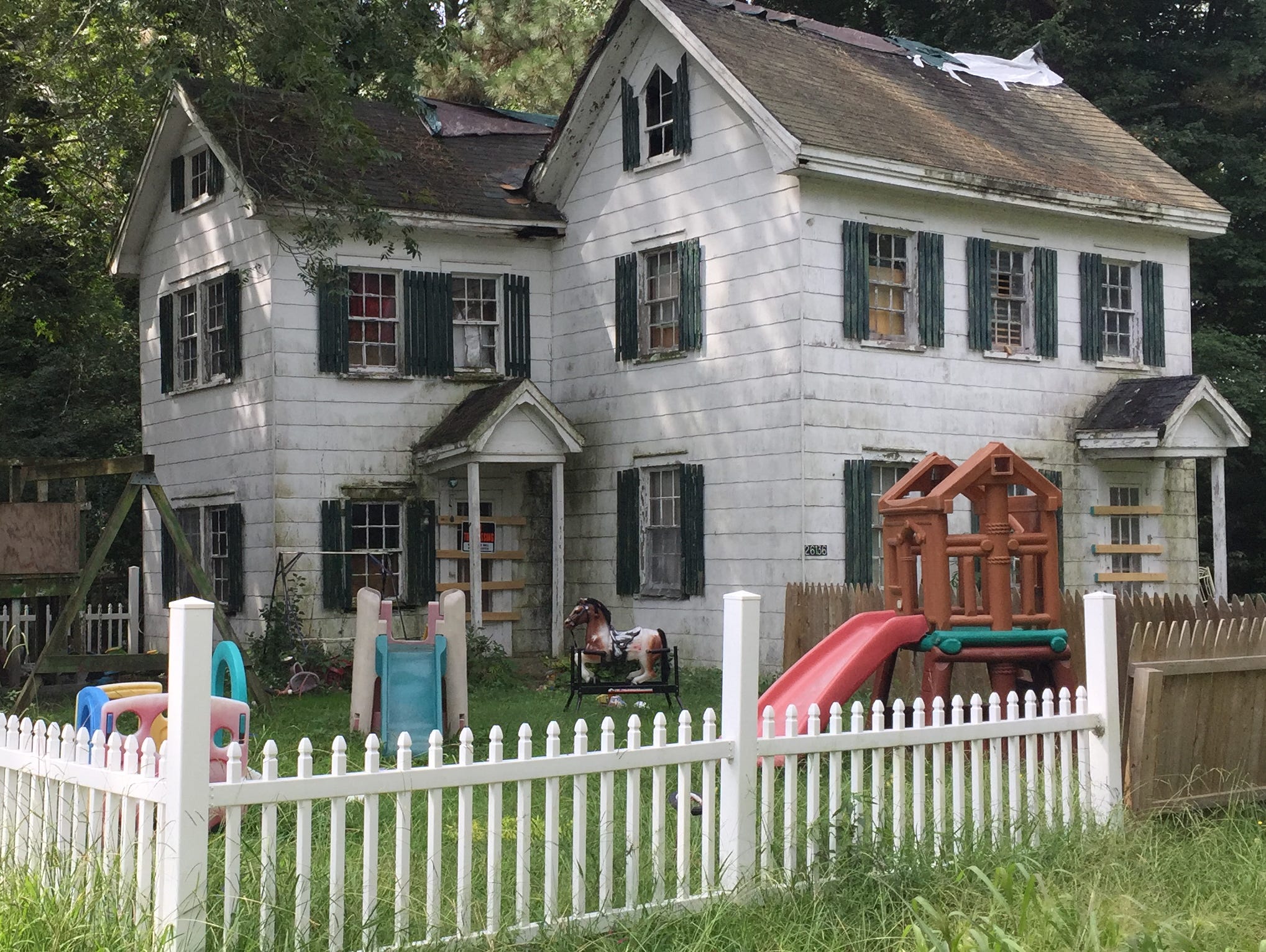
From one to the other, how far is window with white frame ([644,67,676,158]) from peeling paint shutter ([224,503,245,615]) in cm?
689

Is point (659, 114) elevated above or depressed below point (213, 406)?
above

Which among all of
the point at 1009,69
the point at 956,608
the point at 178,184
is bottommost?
the point at 956,608

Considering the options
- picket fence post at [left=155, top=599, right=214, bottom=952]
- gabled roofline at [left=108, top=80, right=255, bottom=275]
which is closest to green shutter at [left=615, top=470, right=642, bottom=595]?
gabled roofline at [left=108, top=80, right=255, bottom=275]

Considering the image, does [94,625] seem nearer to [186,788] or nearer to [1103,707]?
[1103,707]

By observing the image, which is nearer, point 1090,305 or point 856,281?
point 856,281

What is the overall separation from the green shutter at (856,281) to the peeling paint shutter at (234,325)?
7.71 meters

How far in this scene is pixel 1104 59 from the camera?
30.8m

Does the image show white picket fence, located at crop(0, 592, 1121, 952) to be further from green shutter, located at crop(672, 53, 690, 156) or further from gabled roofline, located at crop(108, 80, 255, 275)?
gabled roofline, located at crop(108, 80, 255, 275)

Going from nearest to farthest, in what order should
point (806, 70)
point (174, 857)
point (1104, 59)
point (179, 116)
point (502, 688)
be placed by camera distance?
point (174, 857) → point (502, 688) → point (806, 70) → point (179, 116) → point (1104, 59)

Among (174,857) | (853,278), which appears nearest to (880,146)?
(853,278)

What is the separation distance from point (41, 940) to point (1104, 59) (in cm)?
2945

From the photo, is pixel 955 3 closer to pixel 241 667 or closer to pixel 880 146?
pixel 880 146

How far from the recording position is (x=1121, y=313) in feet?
68.7

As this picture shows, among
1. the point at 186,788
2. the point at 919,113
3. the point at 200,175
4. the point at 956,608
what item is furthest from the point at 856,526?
the point at 186,788
